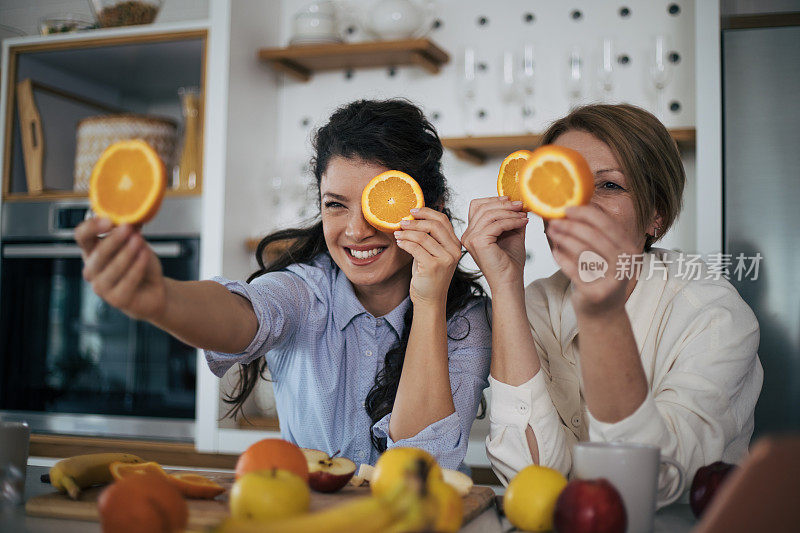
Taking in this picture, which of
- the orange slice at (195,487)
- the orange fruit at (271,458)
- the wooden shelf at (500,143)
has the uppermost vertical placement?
the wooden shelf at (500,143)

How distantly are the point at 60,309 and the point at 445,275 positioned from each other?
7.31ft

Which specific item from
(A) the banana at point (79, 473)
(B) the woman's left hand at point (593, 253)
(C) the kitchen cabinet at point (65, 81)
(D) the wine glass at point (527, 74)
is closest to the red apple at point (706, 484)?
(B) the woman's left hand at point (593, 253)

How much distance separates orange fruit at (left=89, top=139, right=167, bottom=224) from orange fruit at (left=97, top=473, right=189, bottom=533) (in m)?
0.38

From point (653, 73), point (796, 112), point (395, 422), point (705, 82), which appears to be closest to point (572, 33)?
point (653, 73)

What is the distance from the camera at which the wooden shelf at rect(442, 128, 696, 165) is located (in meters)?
2.62

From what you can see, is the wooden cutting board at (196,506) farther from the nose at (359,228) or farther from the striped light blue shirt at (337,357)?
the nose at (359,228)

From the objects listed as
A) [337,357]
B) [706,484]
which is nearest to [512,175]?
[337,357]

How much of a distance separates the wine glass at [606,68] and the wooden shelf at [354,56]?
0.65 m

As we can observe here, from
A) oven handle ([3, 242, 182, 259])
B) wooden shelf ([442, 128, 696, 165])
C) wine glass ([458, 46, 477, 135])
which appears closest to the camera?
wooden shelf ([442, 128, 696, 165])

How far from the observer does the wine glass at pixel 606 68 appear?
268 cm

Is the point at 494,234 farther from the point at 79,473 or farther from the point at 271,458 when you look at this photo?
the point at 79,473

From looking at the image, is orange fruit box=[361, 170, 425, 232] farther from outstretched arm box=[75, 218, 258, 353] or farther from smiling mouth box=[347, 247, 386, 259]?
outstretched arm box=[75, 218, 258, 353]

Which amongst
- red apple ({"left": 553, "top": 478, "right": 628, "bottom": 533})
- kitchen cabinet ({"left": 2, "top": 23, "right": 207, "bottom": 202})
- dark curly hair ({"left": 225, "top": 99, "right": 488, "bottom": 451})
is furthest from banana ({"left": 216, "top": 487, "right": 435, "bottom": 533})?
kitchen cabinet ({"left": 2, "top": 23, "right": 207, "bottom": 202})

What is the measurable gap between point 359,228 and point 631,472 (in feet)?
2.72
